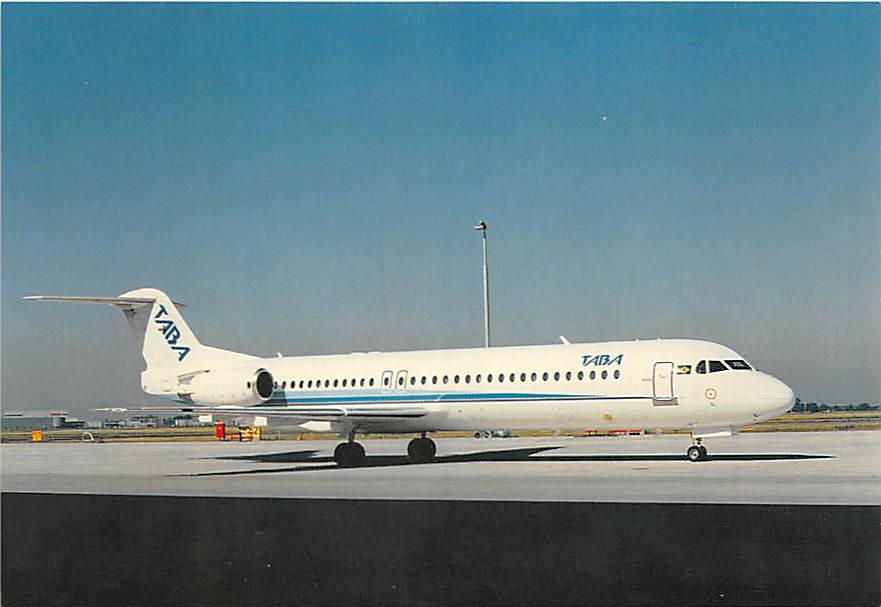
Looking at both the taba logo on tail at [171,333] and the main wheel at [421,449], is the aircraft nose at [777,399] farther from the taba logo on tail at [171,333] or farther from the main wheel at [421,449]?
the taba logo on tail at [171,333]

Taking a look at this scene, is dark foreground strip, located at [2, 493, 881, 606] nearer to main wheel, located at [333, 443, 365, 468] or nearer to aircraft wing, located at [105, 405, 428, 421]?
aircraft wing, located at [105, 405, 428, 421]

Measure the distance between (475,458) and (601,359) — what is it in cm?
607

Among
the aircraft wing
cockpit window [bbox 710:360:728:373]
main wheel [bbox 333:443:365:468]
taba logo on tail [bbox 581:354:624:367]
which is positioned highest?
taba logo on tail [bbox 581:354:624:367]

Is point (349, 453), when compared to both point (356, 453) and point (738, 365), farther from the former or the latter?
point (738, 365)

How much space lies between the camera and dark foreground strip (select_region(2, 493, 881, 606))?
8.53 metres

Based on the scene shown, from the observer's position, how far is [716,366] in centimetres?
2416

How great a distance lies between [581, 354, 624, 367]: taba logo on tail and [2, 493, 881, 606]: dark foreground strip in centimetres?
1107

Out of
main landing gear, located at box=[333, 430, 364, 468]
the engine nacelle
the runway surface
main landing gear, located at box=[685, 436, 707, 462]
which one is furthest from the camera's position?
the engine nacelle

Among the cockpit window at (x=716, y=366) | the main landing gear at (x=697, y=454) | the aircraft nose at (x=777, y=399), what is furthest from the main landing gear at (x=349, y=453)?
the aircraft nose at (x=777, y=399)

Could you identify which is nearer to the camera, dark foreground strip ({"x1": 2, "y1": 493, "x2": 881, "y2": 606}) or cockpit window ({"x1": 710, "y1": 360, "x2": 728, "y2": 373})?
dark foreground strip ({"x1": 2, "y1": 493, "x2": 881, "y2": 606})

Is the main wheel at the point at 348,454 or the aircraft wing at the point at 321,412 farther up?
the aircraft wing at the point at 321,412

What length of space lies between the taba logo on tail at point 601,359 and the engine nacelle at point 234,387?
10261mm

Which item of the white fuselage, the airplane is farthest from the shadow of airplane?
the white fuselage

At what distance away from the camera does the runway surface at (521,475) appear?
16312mm
